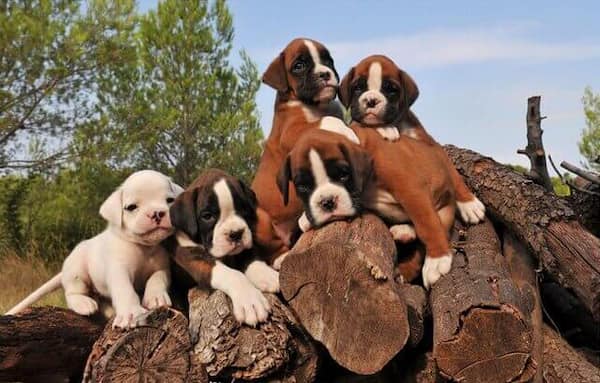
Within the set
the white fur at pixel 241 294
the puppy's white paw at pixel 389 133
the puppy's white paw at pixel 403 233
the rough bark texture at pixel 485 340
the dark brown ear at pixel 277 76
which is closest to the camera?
the rough bark texture at pixel 485 340

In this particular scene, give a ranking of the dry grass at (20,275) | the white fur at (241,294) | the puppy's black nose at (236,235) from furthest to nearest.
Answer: the dry grass at (20,275) → the puppy's black nose at (236,235) → the white fur at (241,294)

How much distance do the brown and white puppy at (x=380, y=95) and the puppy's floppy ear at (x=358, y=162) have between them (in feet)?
1.48

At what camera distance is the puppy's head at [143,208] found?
457 cm

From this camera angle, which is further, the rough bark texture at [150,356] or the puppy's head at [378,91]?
the puppy's head at [378,91]

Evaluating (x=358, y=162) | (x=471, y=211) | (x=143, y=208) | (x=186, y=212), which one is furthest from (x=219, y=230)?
(x=471, y=211)

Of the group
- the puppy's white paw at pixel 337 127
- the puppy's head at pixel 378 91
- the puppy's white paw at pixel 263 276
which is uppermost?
the puppy's head at pixel 378 91

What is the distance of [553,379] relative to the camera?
5125mm

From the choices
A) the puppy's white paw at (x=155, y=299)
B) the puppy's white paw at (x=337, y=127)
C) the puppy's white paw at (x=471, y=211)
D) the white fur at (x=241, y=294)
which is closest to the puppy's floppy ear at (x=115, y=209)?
the puppy's white paw at (x=155, y=299)

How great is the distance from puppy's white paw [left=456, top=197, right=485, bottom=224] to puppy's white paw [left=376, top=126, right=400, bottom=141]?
76 cm

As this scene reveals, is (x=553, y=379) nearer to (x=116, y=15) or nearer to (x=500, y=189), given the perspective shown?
(x=500, y=189)

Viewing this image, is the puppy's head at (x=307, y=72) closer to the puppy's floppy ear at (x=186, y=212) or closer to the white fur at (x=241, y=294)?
the puppy's floppy ear at (x=186, y=212)

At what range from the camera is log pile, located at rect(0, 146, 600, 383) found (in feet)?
12.9

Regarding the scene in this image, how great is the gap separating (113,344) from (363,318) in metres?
1.29

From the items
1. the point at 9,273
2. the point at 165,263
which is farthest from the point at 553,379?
the point at 9,273
